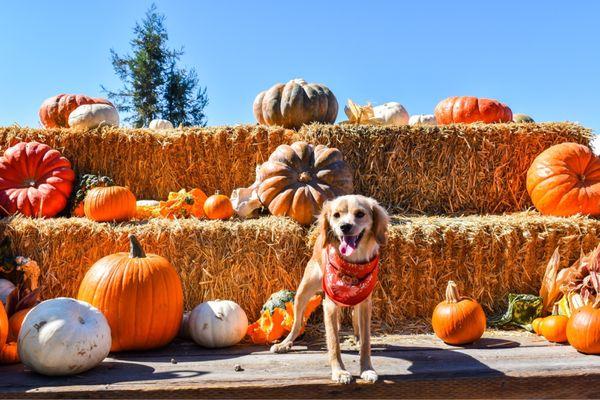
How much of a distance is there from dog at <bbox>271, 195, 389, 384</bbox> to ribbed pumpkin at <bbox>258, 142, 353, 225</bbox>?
136 centimetres

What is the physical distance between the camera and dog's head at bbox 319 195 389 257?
335 centimetres

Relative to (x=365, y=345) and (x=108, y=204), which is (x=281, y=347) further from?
(x=108, y=204)

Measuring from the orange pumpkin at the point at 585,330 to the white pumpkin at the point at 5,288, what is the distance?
422 centimetres

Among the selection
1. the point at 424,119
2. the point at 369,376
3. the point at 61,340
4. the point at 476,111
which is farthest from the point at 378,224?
the point at 424,119

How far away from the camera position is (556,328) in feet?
13.7

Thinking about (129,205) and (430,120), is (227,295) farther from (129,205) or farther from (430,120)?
(430,120)

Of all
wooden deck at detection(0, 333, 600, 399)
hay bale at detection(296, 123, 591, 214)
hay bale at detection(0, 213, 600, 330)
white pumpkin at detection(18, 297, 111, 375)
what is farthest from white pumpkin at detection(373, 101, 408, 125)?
white pumpkin at detection(18, 297, 111, 375)

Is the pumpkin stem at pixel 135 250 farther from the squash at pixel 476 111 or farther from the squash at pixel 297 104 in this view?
the squash at pixel 476 111

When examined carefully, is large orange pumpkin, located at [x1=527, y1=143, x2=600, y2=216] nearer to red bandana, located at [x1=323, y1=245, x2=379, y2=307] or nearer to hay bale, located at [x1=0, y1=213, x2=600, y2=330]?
hay bale, located at [x1=0, y1=213, x2=600, y2=330]

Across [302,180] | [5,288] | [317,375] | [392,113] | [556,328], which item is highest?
[392,113]

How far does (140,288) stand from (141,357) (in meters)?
0.48

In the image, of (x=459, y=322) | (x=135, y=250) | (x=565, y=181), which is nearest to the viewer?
(x=459, y=322)

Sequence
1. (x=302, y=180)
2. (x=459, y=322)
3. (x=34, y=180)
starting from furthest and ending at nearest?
(x=34, y=180) → (x=302, y=180) → (x=459, y=322)

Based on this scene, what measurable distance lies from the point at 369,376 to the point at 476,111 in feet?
15.0
